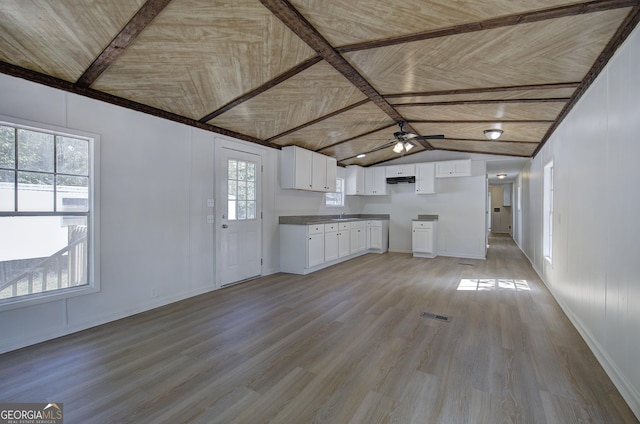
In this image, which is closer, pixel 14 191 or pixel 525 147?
pixel 14 191

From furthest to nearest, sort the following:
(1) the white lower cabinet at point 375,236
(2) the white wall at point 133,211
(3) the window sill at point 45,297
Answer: (1) the white lower cabinet at point 375,236 → (2) the white wall at point 133,211 → (3) the window sill at point 45,297

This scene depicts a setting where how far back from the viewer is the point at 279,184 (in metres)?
5.53

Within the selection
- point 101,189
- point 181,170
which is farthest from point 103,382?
point 181,170

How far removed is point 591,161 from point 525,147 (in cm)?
358

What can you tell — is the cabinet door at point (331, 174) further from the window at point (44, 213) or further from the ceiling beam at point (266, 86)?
the window at point (44, 213)

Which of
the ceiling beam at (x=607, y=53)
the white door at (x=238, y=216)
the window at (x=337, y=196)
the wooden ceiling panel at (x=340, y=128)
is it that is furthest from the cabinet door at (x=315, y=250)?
the ceiling beam at (x=607, y=53)

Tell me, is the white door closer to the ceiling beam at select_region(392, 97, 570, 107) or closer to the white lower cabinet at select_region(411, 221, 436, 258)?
the ceiling beam at select_region(392, 97, 570, 107)

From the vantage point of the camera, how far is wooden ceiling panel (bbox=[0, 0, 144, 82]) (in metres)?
1.91

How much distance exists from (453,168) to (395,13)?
18.5 ft

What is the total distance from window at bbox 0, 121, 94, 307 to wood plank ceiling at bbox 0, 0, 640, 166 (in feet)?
1.91

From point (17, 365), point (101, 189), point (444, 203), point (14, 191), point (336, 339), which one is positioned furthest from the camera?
point (444, 203)

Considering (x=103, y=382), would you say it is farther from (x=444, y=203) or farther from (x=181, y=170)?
(x=444, y=203)

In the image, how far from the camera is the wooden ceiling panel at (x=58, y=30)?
191 cm

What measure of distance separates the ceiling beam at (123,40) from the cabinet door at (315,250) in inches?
145
